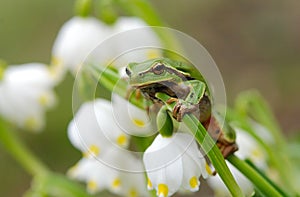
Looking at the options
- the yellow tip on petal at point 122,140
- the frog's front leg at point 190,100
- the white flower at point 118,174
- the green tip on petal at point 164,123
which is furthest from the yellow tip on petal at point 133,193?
the frog's front leg at point 190,100

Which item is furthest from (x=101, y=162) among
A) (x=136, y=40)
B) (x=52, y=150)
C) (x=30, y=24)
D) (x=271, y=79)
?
(x=30, y=24)

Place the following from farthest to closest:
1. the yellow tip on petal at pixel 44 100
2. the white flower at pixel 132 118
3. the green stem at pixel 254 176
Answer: the yellow tip on petal at pixel 44 100 → the white flower at pixel 132 118 → the green stem at pixel 254 176

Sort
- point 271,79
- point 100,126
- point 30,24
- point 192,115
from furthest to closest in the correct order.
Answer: point 30,24 → point 271,79 → point 100,126 → point 192,115

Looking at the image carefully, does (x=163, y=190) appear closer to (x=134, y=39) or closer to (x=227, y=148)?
(x=227, y=148)

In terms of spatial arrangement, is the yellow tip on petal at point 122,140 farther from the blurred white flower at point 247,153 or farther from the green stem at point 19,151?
the green stem at point 19,151

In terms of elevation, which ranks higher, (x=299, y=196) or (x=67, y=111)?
(x=299, y=196)

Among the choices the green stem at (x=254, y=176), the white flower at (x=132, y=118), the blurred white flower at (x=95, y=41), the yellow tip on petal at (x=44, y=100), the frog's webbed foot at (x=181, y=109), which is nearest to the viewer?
the frog's webbed foot at (x=181, y=109)

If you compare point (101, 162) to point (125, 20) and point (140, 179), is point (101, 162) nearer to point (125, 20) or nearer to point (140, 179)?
point (140, 179)
